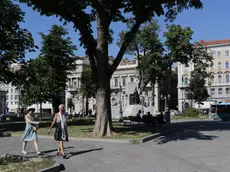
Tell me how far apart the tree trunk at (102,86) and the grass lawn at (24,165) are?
808 centimetres

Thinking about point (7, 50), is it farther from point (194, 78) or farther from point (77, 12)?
point (194, 78)

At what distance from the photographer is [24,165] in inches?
343

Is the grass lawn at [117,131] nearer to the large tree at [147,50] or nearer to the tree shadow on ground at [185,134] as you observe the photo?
the tree shadow on ground at [185,134]

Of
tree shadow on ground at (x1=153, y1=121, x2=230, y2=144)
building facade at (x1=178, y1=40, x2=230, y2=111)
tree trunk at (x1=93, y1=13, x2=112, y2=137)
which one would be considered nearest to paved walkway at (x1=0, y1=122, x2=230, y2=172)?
tree shadow on ground at (x1=153, y1=121, x2=230, y2=144)

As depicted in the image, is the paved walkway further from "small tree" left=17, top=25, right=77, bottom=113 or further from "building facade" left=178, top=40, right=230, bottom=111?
"building facade" left=178, top=40, right=230, bottom=111

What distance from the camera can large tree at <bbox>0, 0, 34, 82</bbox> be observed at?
2531 centimetres

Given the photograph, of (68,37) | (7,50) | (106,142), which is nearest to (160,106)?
(68,37)

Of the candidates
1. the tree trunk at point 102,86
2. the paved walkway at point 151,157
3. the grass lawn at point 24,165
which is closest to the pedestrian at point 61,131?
the paved walkway at point 151,157

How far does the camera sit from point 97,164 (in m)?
9.92

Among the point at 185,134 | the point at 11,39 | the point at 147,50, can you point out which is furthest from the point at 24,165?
the point at 147,50

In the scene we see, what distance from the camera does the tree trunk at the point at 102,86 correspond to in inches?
689

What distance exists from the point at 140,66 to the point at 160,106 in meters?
54.6

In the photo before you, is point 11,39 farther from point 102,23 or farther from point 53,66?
point 53,66

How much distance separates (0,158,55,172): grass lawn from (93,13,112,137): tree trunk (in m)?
8.08
